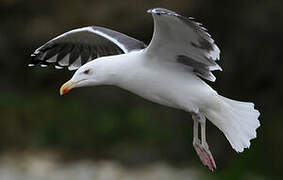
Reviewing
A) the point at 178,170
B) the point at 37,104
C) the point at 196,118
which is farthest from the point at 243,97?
the point at 196,118

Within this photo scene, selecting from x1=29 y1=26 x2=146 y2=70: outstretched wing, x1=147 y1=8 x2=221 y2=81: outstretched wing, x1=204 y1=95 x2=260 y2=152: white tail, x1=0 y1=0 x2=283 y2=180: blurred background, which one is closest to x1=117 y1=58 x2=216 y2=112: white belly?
x1=147 y1=8 x2=221 y2=81: outstretched wing

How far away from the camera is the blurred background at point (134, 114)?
29.6 ft

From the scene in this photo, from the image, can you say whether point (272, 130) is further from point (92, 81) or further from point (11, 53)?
point (92, 81)

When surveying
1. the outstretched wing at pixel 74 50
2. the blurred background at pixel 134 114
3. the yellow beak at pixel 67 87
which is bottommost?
the blurred background at pixel 134 114

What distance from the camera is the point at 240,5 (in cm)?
922

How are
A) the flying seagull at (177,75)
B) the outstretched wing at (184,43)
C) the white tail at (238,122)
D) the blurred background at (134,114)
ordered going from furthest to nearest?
the blurred background at (134,114)
the white tail at (238,122)
the flying seagull at (177,75)
the outstretched wing at (184,43)

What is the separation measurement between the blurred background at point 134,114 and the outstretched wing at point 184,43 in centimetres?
342

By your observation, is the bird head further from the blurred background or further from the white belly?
the blurred background

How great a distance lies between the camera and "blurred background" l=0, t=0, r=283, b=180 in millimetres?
9023

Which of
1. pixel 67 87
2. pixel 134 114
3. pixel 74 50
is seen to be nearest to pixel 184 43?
pixel 67 87

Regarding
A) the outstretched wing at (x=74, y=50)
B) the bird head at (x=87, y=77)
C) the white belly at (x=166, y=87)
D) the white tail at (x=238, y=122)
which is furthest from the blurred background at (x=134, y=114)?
the bird head at (x=87, y=77)

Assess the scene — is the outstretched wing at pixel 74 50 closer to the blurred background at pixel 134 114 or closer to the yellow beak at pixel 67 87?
the yellow beak at pixel 67 87

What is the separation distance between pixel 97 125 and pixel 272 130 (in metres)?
1.86

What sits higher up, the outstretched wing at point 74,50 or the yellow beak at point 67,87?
the yellow beak at point 67,87
